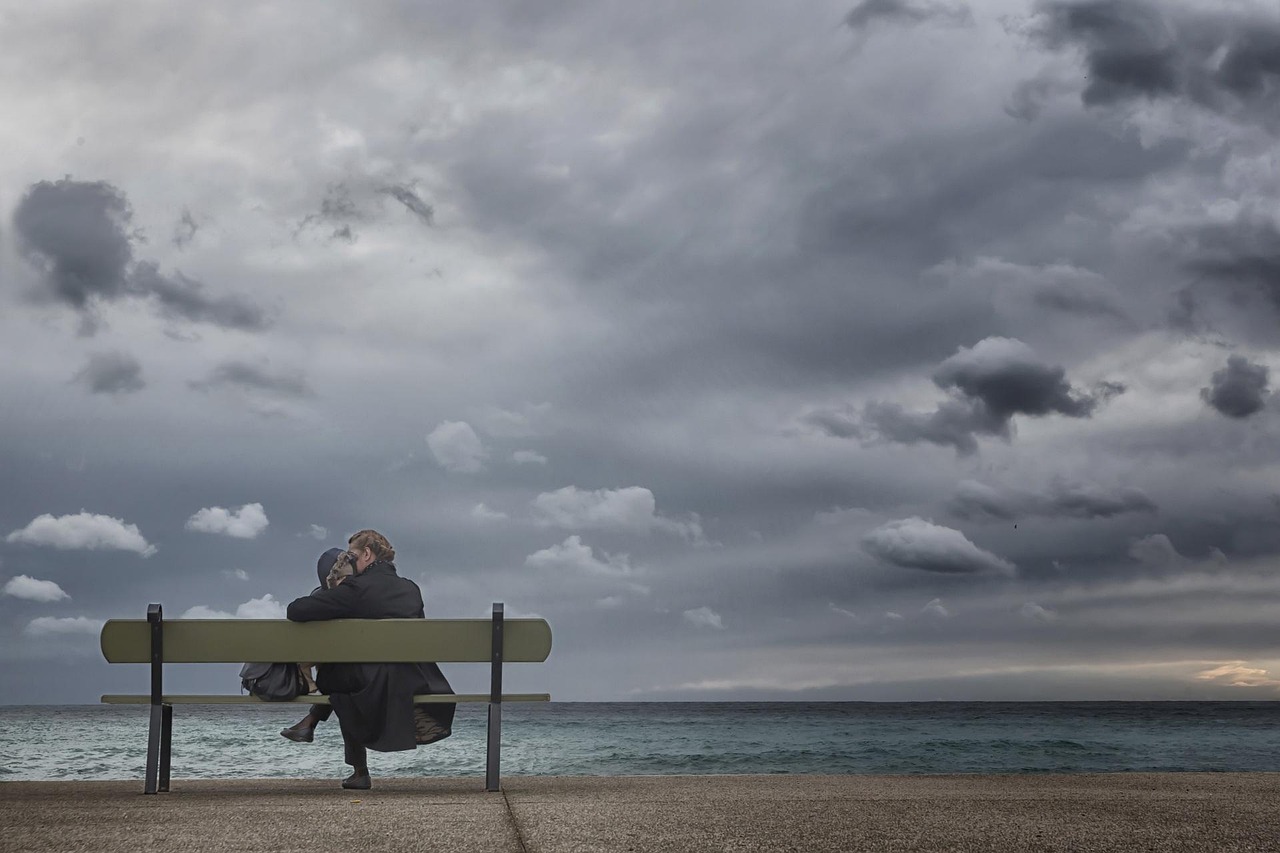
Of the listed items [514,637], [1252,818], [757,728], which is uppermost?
[514,637]

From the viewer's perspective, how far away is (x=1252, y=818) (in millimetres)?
4547

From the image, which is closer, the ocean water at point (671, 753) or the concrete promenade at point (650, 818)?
the concrete promenade at point (650, 818)

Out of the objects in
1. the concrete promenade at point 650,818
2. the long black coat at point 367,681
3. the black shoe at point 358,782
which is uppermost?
the long black coat at point 367,681

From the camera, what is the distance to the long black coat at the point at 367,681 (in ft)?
19.3

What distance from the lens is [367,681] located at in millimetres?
5949

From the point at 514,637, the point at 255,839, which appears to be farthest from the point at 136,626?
the point at 255,839

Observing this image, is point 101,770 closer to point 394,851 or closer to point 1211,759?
point 394,851

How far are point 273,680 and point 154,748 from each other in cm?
76

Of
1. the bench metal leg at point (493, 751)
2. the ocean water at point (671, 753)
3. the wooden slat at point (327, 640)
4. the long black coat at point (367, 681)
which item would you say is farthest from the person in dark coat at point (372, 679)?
the ocean water at point (671, 753)

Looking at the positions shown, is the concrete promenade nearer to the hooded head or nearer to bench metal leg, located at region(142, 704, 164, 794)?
bench metal leg, located at region(142, 704, 164, 794)

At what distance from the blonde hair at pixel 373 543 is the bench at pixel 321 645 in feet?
1.41

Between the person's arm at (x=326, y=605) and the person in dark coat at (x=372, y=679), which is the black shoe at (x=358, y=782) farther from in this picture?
the person's arm at (x=326, y=605)

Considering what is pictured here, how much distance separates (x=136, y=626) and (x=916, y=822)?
4.36 m

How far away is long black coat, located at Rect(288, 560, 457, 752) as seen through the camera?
5.89 meters
